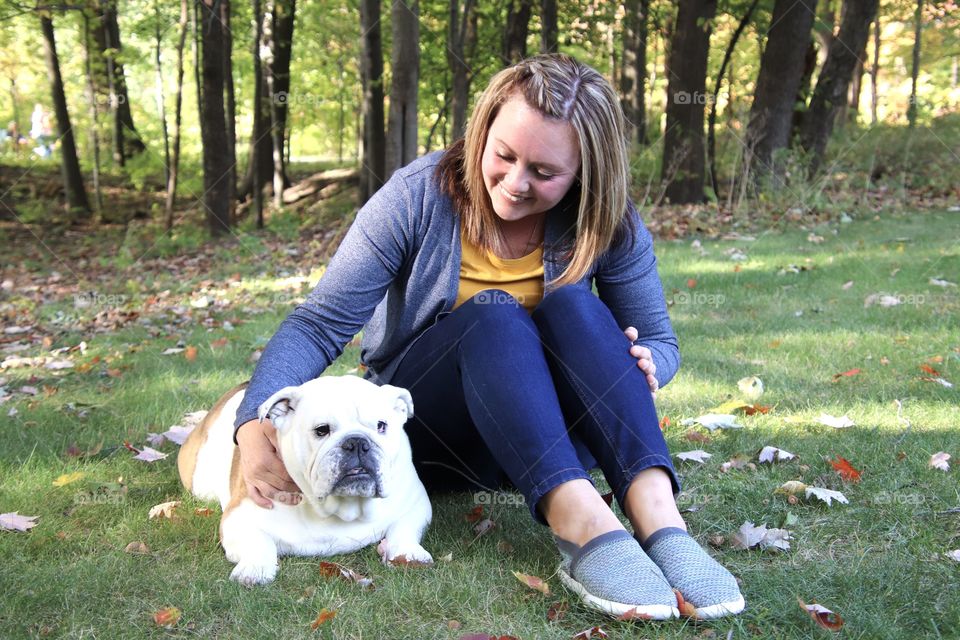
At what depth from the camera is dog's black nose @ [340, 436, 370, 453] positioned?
2.40 m

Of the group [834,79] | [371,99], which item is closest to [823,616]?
[371,99]

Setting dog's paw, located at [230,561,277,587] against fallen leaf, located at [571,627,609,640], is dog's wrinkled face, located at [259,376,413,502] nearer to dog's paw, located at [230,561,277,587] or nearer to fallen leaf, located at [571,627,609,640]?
dog's paw, located at [230,561,277,587]

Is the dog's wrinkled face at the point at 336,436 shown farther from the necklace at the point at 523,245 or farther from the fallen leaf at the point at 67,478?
the fallen leaf at the point at 67,478

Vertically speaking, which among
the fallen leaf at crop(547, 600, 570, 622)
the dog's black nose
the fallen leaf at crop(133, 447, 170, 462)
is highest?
the dog's black nose

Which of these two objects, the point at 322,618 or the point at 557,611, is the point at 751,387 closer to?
the point at 557,611

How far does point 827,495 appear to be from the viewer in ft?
9.80

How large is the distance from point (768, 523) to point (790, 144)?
10863 mm

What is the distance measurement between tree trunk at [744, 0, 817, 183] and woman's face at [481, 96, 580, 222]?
928 centimetres

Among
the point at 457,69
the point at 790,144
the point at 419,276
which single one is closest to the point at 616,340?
the point at 419,276

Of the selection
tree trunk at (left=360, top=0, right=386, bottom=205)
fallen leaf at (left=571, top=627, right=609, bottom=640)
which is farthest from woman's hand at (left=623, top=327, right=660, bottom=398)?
tree trunk at (left=360, top=0, right=386, bottom=205)

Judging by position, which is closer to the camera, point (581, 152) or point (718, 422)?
point (581, 152)

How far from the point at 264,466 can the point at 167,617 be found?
1.57 feet

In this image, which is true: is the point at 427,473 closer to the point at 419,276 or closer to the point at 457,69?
the point at 419,276

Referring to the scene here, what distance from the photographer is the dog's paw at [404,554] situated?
258 centimetres
